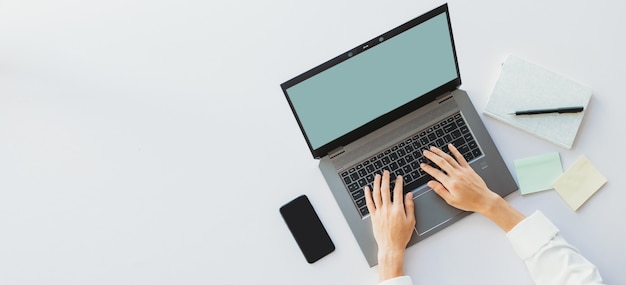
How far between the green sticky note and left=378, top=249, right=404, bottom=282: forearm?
0.97ft

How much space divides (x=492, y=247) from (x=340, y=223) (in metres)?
0.32

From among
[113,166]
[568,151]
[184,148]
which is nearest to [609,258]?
[568,151]

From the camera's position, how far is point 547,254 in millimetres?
1149

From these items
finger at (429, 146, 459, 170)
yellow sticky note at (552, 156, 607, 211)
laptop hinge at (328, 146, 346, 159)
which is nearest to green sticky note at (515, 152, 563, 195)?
yellow sticky note at (552, 156, 607, 211)

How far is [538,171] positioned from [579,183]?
0.28 ft

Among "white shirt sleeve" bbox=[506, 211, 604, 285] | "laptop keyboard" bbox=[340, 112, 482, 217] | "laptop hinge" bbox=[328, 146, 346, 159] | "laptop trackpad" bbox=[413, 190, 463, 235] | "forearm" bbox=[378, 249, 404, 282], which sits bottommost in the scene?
"white shirt sleeve" bbox=[506, 211, 604, 285]

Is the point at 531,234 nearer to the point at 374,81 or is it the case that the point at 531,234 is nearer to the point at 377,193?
the point at 377,193

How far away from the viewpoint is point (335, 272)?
1.23 metres

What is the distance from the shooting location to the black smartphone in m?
1.23

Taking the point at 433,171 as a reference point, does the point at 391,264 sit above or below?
below

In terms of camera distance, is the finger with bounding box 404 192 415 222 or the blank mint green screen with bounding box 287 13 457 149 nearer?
the blank mint green screen with bounding box 287 13 457 149

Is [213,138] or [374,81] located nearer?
[374,81]

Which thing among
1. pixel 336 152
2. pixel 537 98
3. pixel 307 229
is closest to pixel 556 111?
pixel 537 98

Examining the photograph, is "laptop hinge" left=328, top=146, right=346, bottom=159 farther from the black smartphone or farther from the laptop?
the black smartphone
